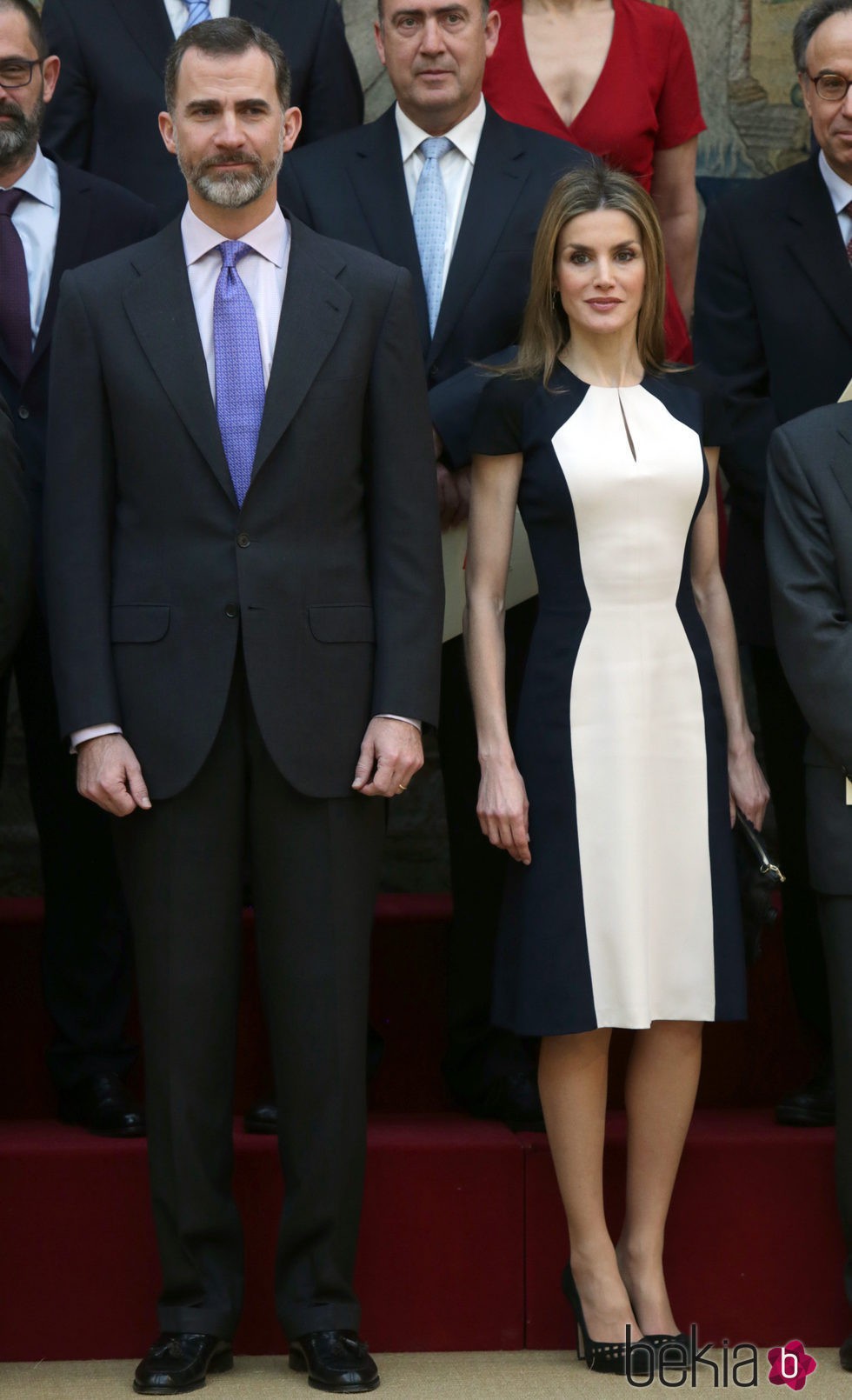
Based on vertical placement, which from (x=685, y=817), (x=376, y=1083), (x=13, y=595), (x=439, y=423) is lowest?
(x=376, y=1083)

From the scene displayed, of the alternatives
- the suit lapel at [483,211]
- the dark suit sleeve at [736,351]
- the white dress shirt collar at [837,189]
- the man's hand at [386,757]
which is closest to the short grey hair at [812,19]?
the white dress shirt collar at [837,189]

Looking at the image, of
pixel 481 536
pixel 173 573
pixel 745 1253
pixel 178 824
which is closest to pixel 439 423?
pixel 481 536

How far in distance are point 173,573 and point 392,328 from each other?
0.54 metres

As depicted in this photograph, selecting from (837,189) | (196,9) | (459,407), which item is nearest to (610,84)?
(837,189)

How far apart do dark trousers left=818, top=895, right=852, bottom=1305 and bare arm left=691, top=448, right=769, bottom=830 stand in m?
0.21

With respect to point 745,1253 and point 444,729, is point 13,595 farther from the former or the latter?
point 745,1253

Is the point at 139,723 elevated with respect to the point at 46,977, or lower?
elevated

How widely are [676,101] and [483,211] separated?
2.60ft

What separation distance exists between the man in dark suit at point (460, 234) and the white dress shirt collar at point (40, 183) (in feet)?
1.41

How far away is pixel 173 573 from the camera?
11.0ft

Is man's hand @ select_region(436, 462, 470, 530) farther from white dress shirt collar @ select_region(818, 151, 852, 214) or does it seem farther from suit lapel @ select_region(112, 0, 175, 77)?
suit lapel @ select_region(112, 0, 175, 77)

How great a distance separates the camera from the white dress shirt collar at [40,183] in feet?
12.7

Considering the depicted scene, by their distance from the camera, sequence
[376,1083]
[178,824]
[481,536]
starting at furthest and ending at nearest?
[376,1083], [481,536], [178,824]

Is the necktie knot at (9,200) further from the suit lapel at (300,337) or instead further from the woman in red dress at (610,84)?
the woman in red dress at (610,84)
